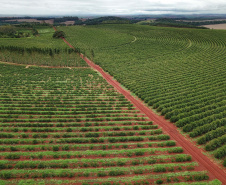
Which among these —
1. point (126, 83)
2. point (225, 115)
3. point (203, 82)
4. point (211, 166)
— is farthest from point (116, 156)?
point (203, 82)

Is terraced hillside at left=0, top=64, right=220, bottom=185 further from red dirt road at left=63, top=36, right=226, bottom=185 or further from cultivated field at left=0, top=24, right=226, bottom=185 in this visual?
red dirt road at left=63, top=36, right=226, bottom=185

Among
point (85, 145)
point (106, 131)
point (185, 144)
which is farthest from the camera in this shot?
point (106, 131)

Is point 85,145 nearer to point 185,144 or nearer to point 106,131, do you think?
point 106,131

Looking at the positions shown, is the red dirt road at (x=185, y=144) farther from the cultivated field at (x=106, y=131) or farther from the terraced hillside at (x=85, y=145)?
the terraced hillside at (x=85, y=145)

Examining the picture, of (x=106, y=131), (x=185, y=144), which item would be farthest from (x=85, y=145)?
(x=185, y=144)

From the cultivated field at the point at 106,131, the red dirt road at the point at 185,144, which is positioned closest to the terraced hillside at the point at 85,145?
the cultivated field at the point at 106,131

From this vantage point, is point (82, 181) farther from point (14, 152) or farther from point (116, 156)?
point (14, 152)

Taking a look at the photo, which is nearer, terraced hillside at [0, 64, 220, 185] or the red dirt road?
terraced hillside at [0, 64, 220, 185]

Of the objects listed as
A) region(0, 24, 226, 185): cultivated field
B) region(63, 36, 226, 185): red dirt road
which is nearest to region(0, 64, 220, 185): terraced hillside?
region(0, 24, 226, 185): cultivated field
